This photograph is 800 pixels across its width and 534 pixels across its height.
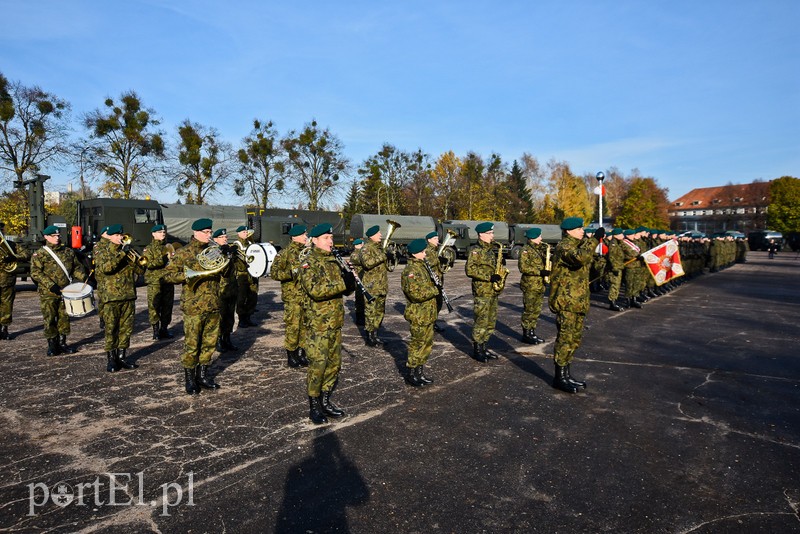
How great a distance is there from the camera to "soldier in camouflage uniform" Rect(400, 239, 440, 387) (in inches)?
239

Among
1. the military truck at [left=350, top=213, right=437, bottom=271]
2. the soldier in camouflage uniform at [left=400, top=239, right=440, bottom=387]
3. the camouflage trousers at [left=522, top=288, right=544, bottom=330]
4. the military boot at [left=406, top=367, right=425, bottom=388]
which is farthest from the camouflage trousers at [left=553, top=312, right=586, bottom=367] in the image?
the military truck at [left=350, top=213, right=437, bottom=271]

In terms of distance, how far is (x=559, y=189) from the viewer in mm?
72688

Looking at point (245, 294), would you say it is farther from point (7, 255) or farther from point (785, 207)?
point (785, 207)

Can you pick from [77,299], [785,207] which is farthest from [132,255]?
[785,207]

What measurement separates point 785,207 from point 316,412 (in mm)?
72634

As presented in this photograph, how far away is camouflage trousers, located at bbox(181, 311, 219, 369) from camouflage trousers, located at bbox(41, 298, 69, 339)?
129 inches

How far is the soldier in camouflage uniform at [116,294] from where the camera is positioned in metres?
6.65

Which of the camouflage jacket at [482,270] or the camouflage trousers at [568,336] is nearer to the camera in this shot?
the camouflage trousers at [568,336]

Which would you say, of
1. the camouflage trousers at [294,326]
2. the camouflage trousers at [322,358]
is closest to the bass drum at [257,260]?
the camouflage trousers at [294,326]

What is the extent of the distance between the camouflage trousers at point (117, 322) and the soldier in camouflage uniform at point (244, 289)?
95.1 inches

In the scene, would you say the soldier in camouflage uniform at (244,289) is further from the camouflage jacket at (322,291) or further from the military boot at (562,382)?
the military boot at (562,382)

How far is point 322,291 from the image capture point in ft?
15.8

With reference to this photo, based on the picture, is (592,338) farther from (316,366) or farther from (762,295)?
(762,295)

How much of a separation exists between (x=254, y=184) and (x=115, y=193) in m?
11.2
